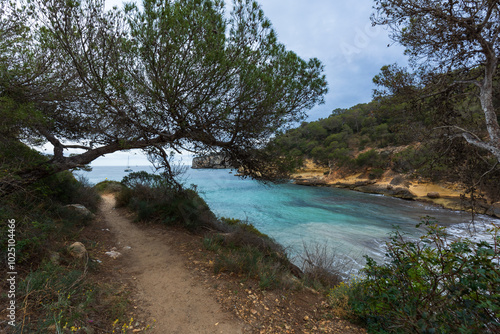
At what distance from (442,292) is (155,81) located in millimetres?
5246

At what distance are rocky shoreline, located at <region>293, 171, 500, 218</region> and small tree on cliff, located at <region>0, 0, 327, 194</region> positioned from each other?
886 centimetres

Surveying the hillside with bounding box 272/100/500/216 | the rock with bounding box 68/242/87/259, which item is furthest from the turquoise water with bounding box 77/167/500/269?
the rock with bounding box 68/242/87/259

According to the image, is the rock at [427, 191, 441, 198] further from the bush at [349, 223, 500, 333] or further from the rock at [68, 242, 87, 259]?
the rock at [68, 242, 87, 259]

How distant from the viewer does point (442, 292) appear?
7.32 feet

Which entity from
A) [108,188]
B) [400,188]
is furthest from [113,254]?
[400,188]

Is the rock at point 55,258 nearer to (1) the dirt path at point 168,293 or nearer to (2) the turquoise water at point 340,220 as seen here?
(1) the dirt path at point 168,293

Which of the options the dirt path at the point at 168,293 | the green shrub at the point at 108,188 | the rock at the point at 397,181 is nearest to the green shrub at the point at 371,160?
the rock at the point at 397,181

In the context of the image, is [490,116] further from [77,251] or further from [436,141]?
[77,251]

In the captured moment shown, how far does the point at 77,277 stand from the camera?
2.83m

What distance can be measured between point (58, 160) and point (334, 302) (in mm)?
6533

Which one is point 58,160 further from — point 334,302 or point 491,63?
point 491,63

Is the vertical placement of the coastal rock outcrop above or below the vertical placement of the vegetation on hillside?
above

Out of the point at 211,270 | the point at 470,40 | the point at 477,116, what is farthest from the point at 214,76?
the point at 477,116

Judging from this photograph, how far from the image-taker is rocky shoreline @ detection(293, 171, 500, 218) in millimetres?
18391
